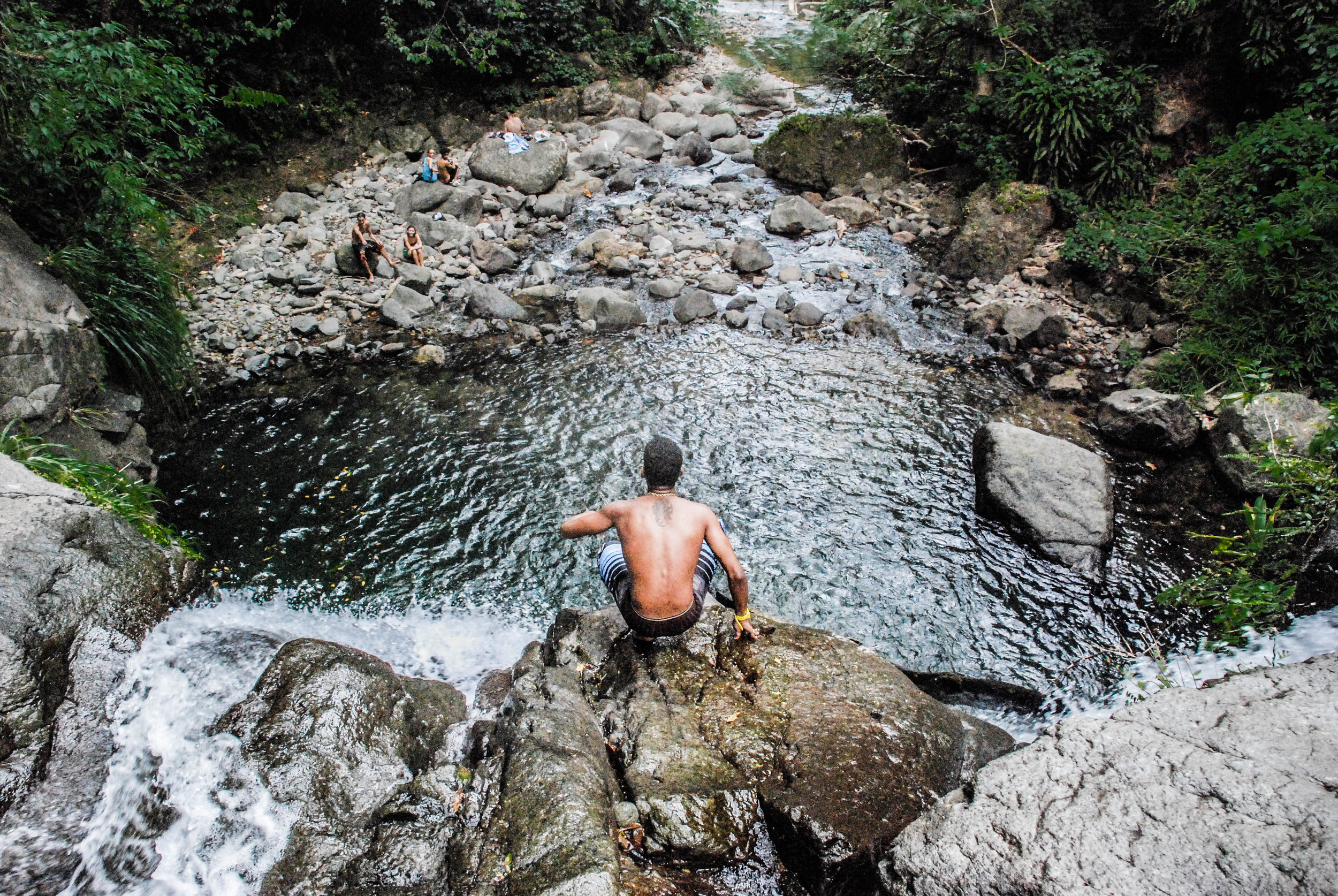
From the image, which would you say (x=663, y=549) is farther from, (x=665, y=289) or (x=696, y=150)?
(x=696, y=150)

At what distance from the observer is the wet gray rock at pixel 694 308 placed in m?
10.3

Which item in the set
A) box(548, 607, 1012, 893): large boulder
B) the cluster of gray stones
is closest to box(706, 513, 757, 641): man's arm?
box(548, 607, 1012, 893): large boulder

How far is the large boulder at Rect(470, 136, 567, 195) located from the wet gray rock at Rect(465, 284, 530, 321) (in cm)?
398

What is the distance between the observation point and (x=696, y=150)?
1477cm

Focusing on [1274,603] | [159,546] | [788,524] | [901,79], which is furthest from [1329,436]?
[901,79]

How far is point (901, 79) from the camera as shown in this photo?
47.3 feet

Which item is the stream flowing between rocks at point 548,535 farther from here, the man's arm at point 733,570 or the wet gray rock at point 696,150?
A: the wet gray rock at point 696,150

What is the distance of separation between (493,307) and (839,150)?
785 cm

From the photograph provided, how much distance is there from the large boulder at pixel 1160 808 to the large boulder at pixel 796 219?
10.3 m

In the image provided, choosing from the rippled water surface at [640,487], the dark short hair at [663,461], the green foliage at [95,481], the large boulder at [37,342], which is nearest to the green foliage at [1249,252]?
the rippled water surface at [640,487]

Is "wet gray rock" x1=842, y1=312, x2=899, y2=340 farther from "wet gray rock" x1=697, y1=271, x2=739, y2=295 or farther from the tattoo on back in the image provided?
the tattoo on back

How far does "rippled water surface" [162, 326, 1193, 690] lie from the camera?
590cm

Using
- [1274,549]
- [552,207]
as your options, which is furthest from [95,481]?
[1274,549]

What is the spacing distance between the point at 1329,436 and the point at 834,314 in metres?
6.53
